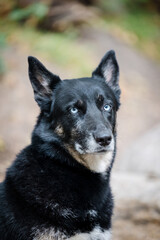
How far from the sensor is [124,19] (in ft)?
53.3

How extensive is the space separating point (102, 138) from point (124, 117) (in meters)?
7.51

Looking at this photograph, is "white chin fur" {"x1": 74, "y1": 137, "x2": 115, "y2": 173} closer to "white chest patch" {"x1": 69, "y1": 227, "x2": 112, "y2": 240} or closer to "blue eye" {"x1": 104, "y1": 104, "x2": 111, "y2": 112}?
"blue eye" {"x1": 104, "y1": 104, "x2": 111, "y2": 112}

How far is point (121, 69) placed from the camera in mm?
Result: 12945

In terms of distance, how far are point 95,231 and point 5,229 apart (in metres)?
0.96

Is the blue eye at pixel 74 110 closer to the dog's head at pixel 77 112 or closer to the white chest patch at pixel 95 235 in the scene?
the dog's head at pixel 77 112

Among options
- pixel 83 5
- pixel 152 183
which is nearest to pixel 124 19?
pixel 83 5

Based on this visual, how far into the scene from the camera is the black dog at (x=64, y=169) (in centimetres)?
Result: 400

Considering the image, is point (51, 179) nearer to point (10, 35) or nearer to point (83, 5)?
point (10, 35)

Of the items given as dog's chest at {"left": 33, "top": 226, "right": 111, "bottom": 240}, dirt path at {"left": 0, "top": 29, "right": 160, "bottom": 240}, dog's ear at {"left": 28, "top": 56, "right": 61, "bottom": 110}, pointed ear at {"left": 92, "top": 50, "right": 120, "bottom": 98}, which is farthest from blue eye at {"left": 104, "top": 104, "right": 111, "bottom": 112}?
dirt path at {"left": 0, "top": 29, "right": 160, "bottom": 240}

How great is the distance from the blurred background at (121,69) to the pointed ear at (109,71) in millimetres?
2189

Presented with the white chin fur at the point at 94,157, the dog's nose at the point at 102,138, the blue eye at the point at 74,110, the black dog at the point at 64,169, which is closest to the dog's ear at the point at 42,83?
→ the black dog at the point at 64,169

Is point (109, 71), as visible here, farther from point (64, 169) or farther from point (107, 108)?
point (64, 169)

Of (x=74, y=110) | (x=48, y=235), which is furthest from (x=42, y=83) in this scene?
(x=48, y=235)

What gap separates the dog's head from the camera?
4.20 m
